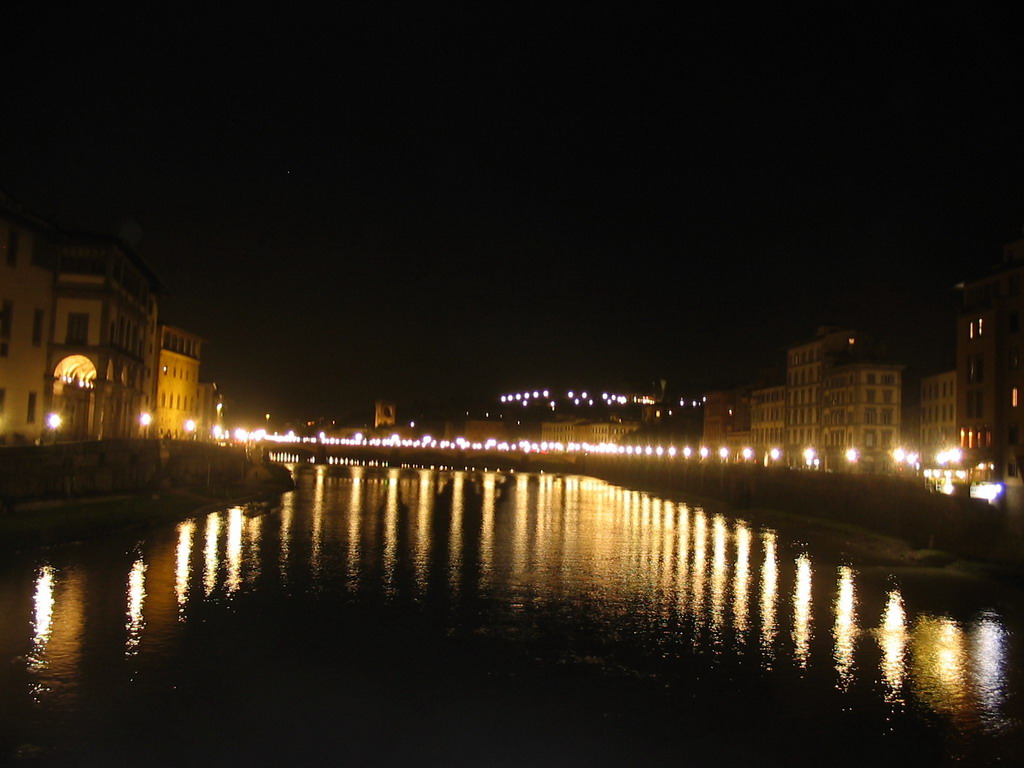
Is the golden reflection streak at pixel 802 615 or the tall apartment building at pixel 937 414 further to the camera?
the tall apartment building at pixel 937 414

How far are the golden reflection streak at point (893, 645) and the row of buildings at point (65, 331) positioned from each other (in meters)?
35.6

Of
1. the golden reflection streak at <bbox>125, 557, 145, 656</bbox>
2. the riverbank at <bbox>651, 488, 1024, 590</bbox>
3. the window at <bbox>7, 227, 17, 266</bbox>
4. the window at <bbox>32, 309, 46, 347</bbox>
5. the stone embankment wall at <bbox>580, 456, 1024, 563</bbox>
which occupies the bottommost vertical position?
the golden reflection streak at <bbox>125, 557, 145, 656</bbox>

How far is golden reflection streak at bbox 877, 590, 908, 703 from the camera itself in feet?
62.3

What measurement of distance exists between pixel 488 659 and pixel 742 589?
1368 centimetres

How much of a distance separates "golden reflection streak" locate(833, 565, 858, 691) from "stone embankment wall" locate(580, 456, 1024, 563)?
5669 millimetres

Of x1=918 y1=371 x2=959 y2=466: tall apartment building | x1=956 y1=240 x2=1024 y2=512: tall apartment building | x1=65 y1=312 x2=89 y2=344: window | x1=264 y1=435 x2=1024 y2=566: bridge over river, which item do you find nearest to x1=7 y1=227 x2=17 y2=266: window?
x1=65 y1=312 x2=89 y2=344: window

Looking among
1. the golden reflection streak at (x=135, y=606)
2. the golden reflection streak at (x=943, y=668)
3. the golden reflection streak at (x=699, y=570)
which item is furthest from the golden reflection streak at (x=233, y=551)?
the golden reflection streak at (x=943, y=668)

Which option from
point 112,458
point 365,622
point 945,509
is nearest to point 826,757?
point 365,622

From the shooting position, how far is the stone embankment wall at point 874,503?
35531mm

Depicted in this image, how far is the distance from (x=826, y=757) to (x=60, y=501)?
32.6m

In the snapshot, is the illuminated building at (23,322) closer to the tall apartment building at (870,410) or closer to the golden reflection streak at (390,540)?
the golden reflection streak at (390,540)

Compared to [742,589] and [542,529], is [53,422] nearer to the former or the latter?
[542,529]

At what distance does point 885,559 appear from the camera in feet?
128

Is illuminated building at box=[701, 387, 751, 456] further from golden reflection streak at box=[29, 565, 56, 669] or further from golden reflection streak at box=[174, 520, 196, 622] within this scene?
golden reflection streak at box=[29, 565, 56, 669]
